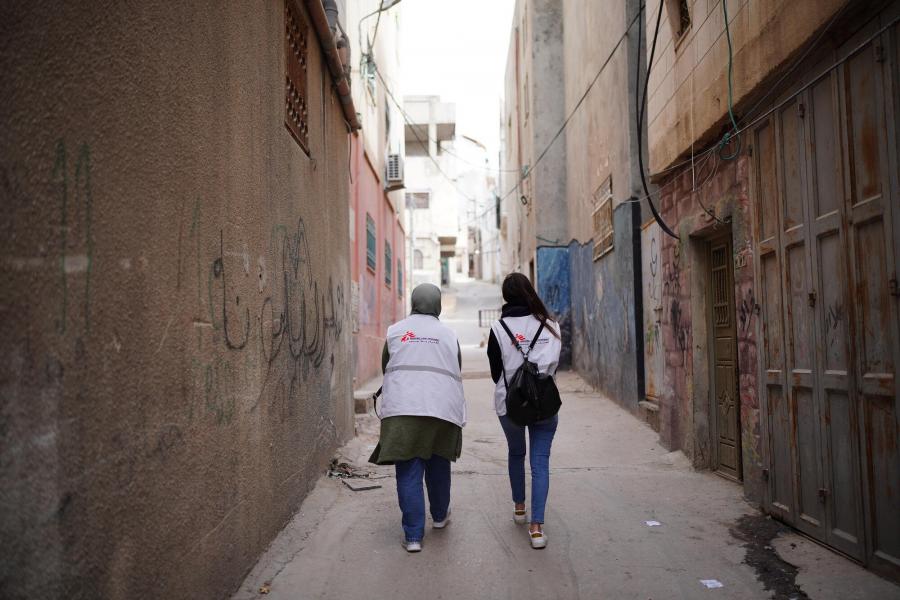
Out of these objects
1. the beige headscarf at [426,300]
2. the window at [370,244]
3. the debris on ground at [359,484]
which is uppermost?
the window at [370,244]

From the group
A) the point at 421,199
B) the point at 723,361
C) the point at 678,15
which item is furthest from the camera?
the point at 421,199

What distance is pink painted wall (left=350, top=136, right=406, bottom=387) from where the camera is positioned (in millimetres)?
12680

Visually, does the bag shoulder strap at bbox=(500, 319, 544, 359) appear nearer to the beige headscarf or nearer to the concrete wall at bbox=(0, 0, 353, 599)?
the beige headscarf

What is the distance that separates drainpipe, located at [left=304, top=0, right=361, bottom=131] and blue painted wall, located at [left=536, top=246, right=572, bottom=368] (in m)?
8.53

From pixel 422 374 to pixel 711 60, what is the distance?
365 cm

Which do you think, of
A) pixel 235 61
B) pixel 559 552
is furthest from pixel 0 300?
pixel 559 552

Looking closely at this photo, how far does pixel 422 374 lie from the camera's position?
4844mm

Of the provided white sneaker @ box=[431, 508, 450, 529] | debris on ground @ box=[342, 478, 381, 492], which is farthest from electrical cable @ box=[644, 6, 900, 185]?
debris on ground @ box=[342, 478, 381, 492]

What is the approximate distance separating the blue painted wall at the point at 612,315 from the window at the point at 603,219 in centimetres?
18

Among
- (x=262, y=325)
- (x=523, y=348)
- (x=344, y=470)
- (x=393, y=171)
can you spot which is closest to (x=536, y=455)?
(x=523, y=348)

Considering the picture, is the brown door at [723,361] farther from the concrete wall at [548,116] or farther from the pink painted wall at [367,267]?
the concrete wall at [548,116]

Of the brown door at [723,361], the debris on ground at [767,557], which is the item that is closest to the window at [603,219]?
the brown door at [723,361]

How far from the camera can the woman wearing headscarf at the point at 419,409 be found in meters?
4.72

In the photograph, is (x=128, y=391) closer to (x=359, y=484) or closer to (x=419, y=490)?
(x=419, y=490)
